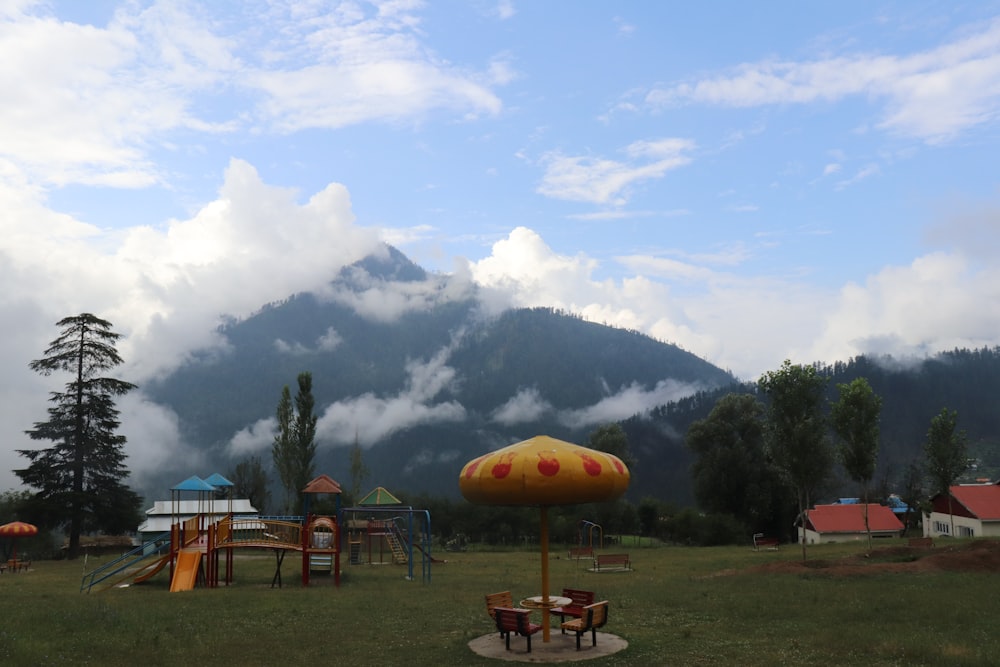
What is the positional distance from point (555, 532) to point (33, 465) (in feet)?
150

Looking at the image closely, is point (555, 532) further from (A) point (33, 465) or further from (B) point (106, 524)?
(A) point (33, 465)

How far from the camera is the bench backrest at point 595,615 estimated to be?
1576 cm

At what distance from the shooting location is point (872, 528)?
72312 millimetres

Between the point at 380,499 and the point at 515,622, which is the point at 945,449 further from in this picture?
the point at 515,622

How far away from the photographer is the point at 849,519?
7469 centimetres

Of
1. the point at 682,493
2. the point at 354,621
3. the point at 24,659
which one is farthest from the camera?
the point at 682,493

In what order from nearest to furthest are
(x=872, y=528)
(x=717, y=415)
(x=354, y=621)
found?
(x=354, y=621) < (x=872, y=528) < (x=717, y=415)

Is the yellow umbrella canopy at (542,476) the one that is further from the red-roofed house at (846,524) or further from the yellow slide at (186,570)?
the red-roofed house at (846,524)

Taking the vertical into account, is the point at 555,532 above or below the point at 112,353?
below

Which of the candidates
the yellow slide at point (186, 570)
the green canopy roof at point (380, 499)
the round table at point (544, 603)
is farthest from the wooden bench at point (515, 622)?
the green canopy roof at point (380, 499)

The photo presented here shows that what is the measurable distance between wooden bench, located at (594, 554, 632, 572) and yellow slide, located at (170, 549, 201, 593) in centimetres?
1808

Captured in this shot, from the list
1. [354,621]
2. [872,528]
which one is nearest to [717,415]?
[872,528]

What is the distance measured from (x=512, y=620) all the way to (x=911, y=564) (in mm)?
20779

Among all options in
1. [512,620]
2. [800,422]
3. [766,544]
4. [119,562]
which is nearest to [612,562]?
[800,422]
